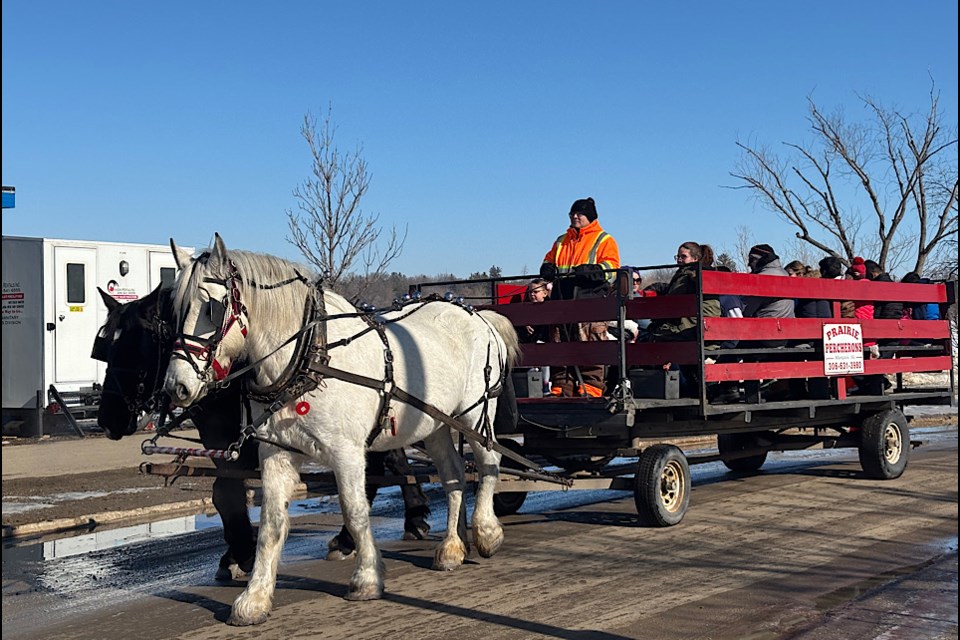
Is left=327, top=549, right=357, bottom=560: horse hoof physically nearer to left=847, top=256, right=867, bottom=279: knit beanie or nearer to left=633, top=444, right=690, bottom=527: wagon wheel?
left=633, top=444, right=690, bottom=527: wagon wheel

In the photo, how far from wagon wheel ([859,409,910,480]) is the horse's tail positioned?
4762 millimetres

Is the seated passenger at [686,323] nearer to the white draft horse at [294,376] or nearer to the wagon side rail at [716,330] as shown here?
the wagon side rail at [716,330]

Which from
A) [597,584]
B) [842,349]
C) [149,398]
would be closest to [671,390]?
[597,584]

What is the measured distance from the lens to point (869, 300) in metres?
11.2

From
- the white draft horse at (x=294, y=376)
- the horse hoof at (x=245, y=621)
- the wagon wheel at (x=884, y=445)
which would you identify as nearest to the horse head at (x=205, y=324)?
the white draft horse at (x=294, y=376)

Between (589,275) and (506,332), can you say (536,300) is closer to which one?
(589,275)

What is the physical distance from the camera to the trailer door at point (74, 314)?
18406mm

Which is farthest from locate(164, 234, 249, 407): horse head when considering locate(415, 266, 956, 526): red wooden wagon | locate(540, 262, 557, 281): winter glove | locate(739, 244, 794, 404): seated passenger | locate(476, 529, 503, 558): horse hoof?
locate(739, 244, 794, 404): seated passenger

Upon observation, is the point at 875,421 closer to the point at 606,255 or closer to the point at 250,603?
the point at 606,255

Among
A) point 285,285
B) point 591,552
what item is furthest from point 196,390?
point 591,552

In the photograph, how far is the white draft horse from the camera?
6.11 meters

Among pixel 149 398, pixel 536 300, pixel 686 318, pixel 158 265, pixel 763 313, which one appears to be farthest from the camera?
pixel 158 265

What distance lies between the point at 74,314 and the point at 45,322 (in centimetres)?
54

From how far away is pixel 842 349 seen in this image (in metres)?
10.7
